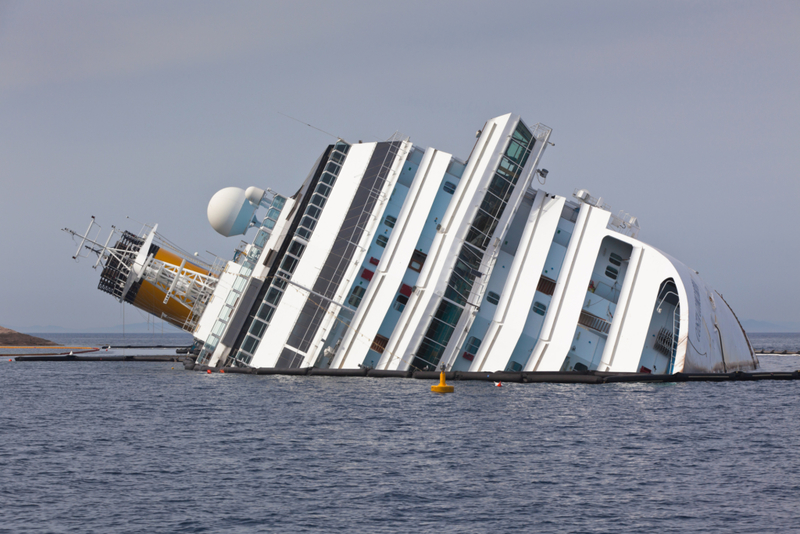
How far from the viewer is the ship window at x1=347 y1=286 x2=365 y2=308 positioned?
1719 inches

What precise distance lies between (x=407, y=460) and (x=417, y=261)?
19.0m

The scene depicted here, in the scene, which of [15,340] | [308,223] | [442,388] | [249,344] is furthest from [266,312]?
[15,340]

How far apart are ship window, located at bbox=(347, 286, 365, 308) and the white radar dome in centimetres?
1174

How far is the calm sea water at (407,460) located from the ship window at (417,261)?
716 cm

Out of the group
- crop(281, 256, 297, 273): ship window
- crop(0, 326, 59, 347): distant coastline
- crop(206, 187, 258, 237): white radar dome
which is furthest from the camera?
crop(0, 326, 59, 347): distant coastline

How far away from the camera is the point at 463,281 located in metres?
42.9

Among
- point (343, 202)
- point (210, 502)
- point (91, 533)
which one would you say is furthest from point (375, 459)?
point (343, 202)

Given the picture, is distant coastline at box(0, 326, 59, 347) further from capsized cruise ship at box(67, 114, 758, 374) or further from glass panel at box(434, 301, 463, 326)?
glass panel at box(434, 301, 463, 326)

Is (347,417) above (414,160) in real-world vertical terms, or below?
below

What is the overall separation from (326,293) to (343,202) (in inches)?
234

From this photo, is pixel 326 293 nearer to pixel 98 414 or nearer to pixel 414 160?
pixel 414 160

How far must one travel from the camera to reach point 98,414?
38.1m

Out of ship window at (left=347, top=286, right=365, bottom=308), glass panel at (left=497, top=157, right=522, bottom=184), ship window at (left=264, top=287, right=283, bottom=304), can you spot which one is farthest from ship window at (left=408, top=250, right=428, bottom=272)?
ship window at (left=264, top=287, right=283, bottom=304)

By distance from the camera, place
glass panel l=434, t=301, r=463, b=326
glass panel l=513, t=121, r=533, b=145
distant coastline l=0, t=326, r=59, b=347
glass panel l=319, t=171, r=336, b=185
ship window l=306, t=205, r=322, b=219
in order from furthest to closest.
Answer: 1. distant coastline l=0, t=326, r=59, b=347
2. glass panel l=319, t=171, r=336, b=185
3. ship window l=306, t=205, r=322, b=219
4. glass panel l=513, t=121, r=533, b=145
5. glass panel l=434, t=301, r=463, b=326
